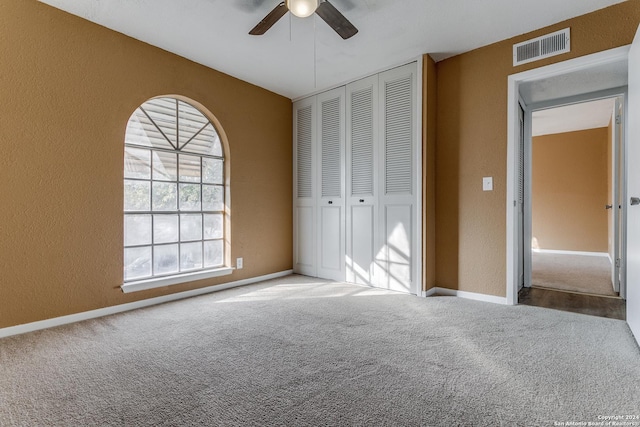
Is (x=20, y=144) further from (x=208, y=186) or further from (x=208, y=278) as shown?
(x=208, y=278)

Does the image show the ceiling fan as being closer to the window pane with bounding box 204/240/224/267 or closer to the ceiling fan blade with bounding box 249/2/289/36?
the ceiling fan blade with bounding box 249/2/289/36

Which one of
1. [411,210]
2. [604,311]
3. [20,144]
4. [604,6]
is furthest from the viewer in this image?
[411,210]

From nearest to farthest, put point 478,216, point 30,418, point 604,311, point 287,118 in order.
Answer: point 30,418 < point 604,311 < point 478,216 < point 287,118

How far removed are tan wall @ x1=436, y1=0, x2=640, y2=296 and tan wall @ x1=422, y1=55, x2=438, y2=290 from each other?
2.6 inches

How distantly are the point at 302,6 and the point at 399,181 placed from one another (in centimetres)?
199

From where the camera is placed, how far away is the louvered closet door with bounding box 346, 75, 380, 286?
12.1 feet

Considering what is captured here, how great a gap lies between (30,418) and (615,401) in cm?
259

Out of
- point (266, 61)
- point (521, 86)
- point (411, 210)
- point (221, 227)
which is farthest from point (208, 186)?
point (521, 86)

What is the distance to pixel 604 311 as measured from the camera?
273 centimetres

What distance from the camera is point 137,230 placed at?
3043mm

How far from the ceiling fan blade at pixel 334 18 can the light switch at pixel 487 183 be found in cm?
186

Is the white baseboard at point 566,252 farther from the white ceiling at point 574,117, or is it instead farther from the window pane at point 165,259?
the window pane at point 165,259

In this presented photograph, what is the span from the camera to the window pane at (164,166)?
126 inches

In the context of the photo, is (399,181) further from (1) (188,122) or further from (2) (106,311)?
(2) (106,311)
